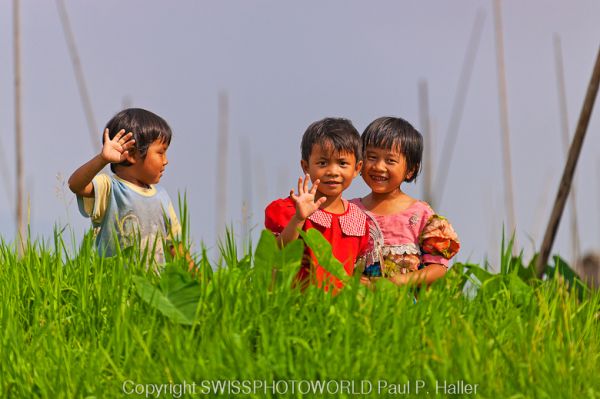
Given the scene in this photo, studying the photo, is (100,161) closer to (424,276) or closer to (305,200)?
(305,200)

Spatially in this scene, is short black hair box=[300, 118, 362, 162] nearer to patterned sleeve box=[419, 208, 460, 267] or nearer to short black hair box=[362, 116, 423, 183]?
short black hair box=[362, 116, 423, 183]

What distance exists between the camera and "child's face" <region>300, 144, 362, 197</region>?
8.24 feet

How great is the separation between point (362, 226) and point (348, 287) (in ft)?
1.05

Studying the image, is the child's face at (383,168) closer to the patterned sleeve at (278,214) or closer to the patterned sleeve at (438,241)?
the patterned sleeve at (438,241)

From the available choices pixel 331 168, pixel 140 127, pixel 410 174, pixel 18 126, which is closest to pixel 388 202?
pixel 410 174

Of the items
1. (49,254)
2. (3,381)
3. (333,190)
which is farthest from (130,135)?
(3,381)

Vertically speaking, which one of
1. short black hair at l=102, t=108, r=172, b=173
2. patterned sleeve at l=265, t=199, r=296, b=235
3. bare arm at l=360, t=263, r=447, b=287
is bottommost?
bare arm at l=360, t=263, r=447, b=287

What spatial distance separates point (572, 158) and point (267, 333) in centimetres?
163

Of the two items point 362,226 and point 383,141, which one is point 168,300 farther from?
point 383,141

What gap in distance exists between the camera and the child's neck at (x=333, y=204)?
8.59 feet

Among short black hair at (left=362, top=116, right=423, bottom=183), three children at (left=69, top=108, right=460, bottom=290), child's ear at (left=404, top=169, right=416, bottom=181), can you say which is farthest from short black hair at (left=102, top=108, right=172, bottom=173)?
child's ear at (left=404, top=169, right=416, bottom=181)

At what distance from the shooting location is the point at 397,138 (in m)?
2.68

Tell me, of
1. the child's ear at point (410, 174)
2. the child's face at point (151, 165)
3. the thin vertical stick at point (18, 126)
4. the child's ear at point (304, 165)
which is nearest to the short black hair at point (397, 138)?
the child's ear at point (410, 174)

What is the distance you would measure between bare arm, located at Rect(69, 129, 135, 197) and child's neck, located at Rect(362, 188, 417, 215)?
0.86 meters
